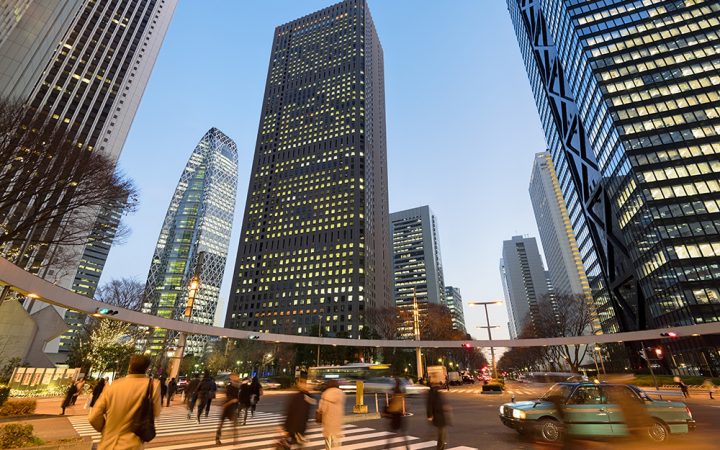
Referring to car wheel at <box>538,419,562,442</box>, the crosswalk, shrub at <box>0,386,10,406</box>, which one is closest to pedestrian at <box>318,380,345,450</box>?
the crosswalk

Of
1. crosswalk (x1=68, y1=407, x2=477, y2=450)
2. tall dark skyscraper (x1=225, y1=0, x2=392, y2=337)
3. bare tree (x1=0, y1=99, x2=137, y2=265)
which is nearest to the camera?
crosswalk (x1=68, y1=407, x2=477, y2=450)

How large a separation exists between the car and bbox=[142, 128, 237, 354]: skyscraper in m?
135

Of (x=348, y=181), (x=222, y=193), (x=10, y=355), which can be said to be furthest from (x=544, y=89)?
(x=222, y=193)

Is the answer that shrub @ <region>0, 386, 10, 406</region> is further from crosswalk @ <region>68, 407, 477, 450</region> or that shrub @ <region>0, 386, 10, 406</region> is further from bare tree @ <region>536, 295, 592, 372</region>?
bare tree @ <region>536, 295, 592, 372</region>

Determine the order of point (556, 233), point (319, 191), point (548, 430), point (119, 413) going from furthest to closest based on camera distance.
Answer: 1. point (556, 233)
2. point (319, 191)
3. point (548, 430)
4. point (119, 413)

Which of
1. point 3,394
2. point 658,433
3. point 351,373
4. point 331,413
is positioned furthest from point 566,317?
point 3,394

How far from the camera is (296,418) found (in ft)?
19.7

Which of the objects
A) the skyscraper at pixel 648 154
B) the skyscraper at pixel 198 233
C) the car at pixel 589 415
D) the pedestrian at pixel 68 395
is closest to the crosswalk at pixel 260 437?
the pedestrian at pixel 68 395

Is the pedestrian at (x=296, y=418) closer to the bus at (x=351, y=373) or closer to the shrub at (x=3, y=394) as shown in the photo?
the shrub at (x=3, y=394)

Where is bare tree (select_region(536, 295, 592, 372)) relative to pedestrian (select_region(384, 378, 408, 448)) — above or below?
above

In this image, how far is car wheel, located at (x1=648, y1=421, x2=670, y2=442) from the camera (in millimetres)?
Answer: 9438

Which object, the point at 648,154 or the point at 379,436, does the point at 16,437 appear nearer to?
the point at 379,436

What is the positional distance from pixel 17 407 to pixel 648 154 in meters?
77.5

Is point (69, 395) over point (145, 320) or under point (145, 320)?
under
